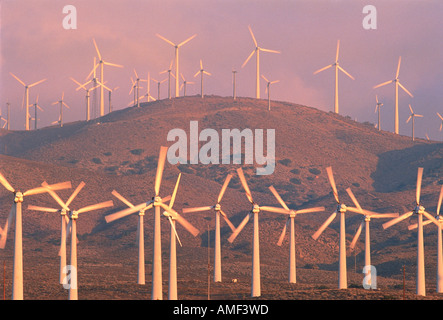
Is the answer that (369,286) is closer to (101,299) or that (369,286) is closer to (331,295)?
(331,295)

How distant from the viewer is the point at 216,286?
572 ft

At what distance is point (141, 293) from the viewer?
6245 inches

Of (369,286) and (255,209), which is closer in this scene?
(255,209)
